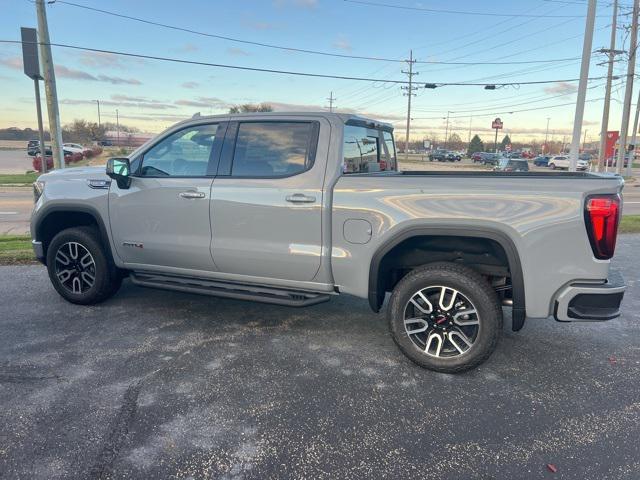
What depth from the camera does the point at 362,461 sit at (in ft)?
8.29

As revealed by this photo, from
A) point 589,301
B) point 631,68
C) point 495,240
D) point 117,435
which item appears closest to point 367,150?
point 495,240

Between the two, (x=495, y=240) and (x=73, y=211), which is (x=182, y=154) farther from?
(x=495, y=240)

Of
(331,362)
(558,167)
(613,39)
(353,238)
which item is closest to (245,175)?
(353,238)

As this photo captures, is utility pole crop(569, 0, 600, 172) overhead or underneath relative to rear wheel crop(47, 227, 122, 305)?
overhead

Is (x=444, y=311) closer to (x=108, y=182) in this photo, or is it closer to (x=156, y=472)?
(x=156, y=472)

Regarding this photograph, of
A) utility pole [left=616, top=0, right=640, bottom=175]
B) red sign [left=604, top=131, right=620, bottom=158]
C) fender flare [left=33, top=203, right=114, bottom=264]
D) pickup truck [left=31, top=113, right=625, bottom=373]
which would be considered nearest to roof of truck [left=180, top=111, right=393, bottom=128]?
pickup truck [left=31, top=113, right=625, bottom=373]

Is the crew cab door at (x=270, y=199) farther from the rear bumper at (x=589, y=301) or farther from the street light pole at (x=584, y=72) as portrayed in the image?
the street light pole at (x=584, y=72)

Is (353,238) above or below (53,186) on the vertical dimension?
below

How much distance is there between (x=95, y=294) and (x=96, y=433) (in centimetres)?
235

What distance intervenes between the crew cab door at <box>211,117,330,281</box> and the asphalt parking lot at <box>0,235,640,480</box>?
2.38 feet

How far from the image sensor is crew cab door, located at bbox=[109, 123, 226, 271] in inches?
165

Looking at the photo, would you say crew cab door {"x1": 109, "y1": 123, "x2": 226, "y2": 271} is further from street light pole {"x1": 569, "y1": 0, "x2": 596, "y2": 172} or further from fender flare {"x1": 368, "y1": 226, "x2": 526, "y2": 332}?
street light pole {"x1": 569, "y1": 0, "x2": 596, "y2": 172}

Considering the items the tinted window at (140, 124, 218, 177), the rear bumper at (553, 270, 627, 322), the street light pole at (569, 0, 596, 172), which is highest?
the street light pole at (569, 0, 596, 172)

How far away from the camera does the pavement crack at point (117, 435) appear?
2.43 metres
